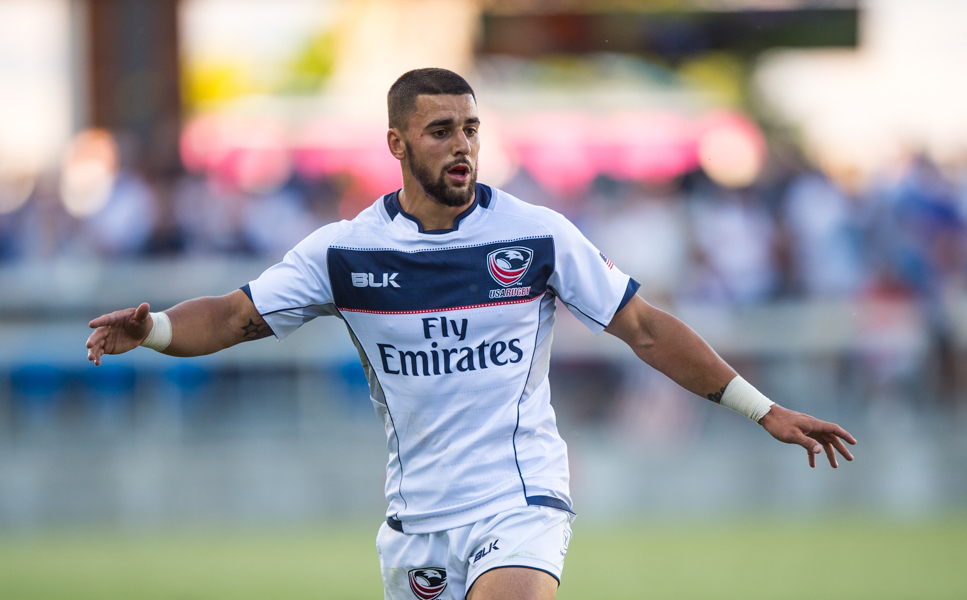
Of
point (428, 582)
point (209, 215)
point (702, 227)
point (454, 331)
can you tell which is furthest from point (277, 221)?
point (428, 582)

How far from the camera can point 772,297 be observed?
12.3 metres

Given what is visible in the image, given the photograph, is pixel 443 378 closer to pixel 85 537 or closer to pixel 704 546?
pixel 704 546

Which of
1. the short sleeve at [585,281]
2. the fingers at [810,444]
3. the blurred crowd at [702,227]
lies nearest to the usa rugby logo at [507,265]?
the short sleeve at [585,281]

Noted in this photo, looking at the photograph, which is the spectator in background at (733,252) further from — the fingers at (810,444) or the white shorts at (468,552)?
the white shorts at (468,552)

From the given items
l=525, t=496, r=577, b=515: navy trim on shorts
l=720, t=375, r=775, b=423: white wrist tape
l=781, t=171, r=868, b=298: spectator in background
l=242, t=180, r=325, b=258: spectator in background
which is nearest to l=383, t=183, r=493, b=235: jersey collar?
l=525, t=496, r=577, b=515: navy trim on shorts

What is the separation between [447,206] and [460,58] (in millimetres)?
17820

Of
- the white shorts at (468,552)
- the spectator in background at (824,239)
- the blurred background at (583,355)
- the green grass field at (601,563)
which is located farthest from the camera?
the spectator in background at (824,239)

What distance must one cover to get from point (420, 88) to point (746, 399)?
1.78m

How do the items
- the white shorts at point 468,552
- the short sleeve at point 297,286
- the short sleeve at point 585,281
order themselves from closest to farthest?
the white shorts at point 468,552 < the short sleeve at point 585,281 < the short sleeve at point 297,286

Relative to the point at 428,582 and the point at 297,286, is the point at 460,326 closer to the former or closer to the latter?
the point at 297,286

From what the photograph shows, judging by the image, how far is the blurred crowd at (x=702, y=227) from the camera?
12406mm

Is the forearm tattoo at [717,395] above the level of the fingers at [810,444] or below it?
above

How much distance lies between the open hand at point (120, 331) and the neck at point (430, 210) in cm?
111

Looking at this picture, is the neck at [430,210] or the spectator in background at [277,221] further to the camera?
the spectator in background at [277,221]
